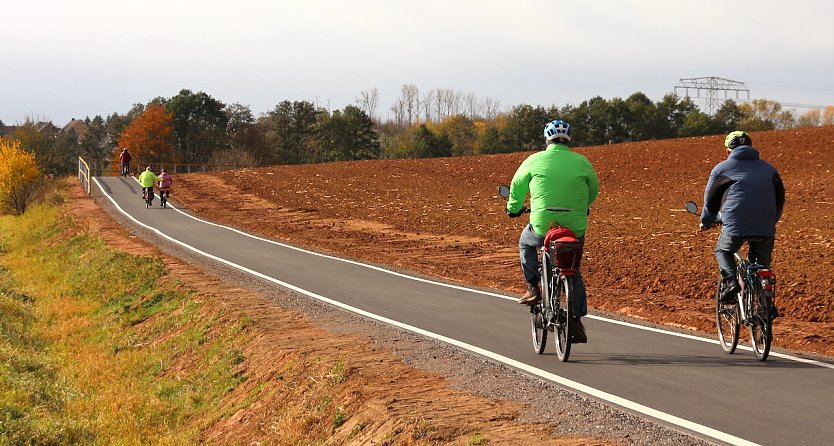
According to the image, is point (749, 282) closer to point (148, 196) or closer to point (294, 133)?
point (148, 196)

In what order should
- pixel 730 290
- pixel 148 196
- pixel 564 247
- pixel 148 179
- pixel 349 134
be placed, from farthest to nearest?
pixel 349 134 < pixel 148 196 < pixel 148 179 < pixel 730 290 < pixel 564 247

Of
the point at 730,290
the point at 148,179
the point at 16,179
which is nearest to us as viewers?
the point at 730,290

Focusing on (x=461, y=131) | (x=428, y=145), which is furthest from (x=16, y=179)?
(x=461, y=131)

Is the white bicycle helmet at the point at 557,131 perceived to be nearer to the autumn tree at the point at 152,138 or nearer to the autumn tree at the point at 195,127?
the autumn tree at the point at 152,138

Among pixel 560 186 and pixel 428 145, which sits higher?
pixel 428 145

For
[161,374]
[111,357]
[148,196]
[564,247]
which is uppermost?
[564,247]

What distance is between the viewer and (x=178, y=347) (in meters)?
14.0

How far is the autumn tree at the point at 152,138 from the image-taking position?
9519 cm

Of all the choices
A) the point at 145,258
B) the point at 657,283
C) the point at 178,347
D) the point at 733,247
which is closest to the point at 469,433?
the point at 733,247

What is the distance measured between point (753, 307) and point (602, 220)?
19920 millimetres

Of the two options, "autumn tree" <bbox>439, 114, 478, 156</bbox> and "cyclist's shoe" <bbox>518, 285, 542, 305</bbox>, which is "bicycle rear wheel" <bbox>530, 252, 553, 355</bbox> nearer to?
"cyclist's shoe" <bbox>518, 285, 542, 305</bbox>

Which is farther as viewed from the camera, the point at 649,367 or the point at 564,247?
the point at 649,367

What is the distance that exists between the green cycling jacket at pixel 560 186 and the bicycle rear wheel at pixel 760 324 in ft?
5.74

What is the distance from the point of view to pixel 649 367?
8547 mm
